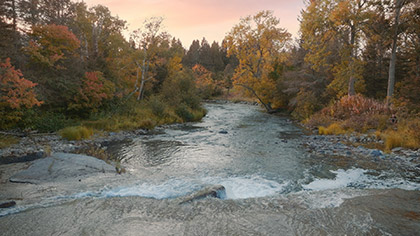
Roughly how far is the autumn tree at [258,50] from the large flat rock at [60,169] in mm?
22866

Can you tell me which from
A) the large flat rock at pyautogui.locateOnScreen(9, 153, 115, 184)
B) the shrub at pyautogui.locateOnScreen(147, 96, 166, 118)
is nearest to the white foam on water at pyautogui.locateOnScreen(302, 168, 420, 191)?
the large flat rock at pyautogui.locateOnScreen(9, 153, 115, 184)

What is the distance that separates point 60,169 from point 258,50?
2529cm

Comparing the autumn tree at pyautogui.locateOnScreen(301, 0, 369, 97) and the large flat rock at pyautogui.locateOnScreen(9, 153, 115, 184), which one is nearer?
the large flat rock at pyautogui.locateOnScreen(9, 153, 115, 184)

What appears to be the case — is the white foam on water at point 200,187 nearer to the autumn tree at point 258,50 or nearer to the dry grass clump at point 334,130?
the dry grass clump at point 334,130

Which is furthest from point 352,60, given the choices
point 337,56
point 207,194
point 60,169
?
point 60,169

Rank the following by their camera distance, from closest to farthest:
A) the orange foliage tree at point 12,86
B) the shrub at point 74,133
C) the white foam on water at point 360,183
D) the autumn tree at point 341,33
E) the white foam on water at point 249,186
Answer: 1. the white foam on water at point 249,186
2. the white foam on water at point 360,183
3. the orange foliage tree at point 12,86
4. the shrub at point 74,133
5. the autumn tree at point 341,33

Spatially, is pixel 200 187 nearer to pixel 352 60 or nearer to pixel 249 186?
pixel 249 186

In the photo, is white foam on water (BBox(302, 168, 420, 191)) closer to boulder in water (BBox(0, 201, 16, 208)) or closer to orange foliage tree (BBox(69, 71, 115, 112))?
boulder in water (BBox(0, 201, 16, 208))

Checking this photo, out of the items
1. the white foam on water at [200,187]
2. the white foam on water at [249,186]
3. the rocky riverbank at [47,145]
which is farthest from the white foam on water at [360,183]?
the rocky riverbank at [47,145]

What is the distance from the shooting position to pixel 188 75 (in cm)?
2720

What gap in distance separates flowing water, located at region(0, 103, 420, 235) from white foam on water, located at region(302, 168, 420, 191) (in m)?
0.02

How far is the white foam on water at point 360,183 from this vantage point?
22.0 feet

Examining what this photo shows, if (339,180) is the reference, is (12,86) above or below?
above

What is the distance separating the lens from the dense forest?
13.4 metres
